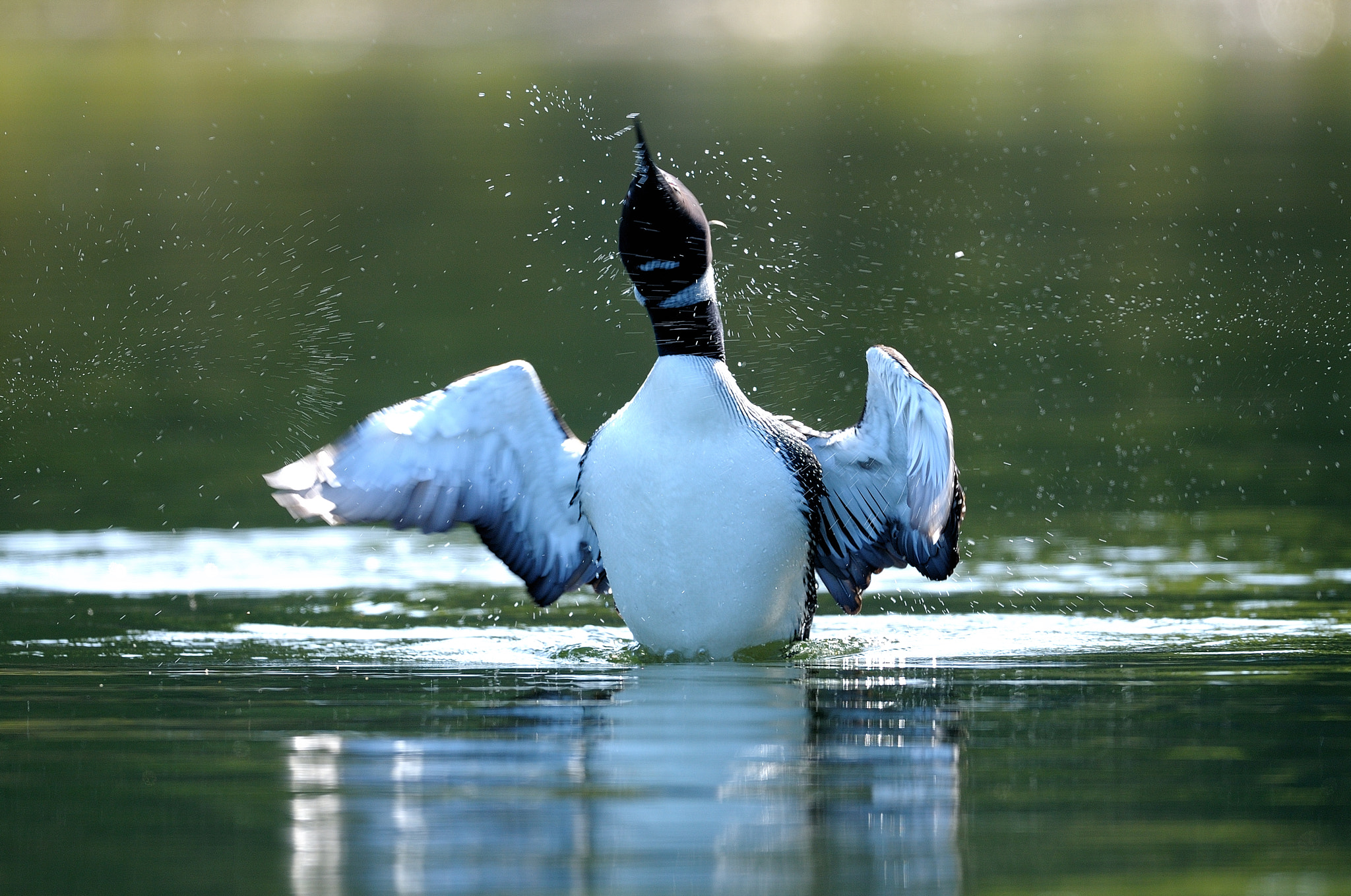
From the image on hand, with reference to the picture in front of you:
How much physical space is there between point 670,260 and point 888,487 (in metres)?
1.34

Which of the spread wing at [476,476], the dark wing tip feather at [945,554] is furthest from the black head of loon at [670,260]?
the dark wing tip feather at [945,554]

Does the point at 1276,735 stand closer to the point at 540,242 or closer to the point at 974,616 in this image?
the point at 974,616

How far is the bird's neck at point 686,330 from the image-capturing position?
26.9 feet

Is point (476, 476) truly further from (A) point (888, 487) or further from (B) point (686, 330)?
(A) point (888, 487)

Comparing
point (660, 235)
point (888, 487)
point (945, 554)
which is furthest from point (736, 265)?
point (660, 235)

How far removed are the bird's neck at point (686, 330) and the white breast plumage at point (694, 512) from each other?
0.20 feet

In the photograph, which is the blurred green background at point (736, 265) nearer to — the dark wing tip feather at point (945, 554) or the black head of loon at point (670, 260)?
the dark wing tip feather at point (945, 554)

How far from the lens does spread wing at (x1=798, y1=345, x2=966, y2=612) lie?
7848 millimetres

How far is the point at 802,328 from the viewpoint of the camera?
18.8 m

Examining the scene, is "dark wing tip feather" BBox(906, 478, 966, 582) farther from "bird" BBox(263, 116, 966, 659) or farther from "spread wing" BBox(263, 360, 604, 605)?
"spread wing" BBox(263, 360, 604, 605)

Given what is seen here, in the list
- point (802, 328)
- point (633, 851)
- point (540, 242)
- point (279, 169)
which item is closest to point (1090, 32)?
point (279, 169)

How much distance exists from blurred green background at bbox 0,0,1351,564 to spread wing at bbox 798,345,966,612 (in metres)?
2.36

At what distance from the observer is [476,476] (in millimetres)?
8969

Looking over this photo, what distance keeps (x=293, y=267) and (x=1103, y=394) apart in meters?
11.5
